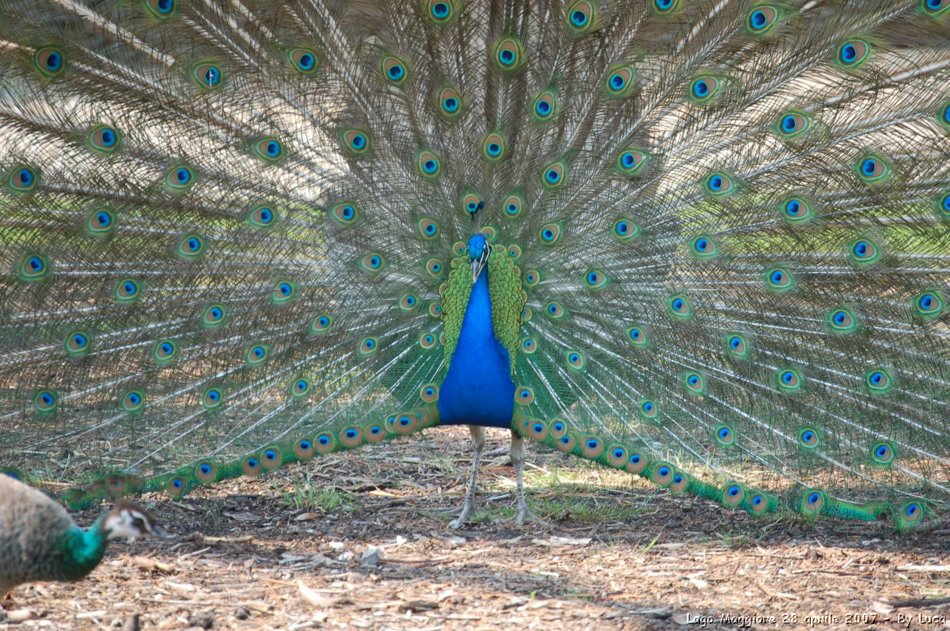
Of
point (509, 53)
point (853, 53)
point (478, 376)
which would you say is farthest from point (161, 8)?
point (853, 53)

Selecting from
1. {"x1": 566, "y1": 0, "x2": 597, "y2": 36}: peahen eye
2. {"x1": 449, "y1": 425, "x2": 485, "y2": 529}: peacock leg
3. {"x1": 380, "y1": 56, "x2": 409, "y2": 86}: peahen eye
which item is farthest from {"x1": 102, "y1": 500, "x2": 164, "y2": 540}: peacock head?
{"x1": 566, "y1": 0, "x2": 597, "y2": 36}: peahen eye

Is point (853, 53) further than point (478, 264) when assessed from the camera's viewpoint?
No

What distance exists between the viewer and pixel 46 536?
8.75ft

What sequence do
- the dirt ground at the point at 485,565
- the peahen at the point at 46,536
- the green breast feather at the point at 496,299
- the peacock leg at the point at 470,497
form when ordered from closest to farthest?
the peahen at the point at 46,536 → the dirt ground at the point at 485,565 → the green breast feather at the point at 496,299 → the peacock leg at the point at 470,497

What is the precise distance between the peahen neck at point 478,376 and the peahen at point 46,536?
1884 mm

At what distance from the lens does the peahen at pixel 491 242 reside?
416 centimetres

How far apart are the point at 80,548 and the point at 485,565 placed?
5.82 feet

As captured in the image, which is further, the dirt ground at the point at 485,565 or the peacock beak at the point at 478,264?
the peacock beak at the point at 478,264

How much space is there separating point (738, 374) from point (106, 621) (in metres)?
2.85

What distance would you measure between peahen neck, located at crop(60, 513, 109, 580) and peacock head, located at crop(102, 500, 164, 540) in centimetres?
3

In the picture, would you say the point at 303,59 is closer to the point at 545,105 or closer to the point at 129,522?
the point at 545,105

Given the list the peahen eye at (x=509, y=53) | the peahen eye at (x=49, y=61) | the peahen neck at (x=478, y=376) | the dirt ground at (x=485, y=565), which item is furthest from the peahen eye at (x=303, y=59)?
the dirt ground at (x=485, y=565)

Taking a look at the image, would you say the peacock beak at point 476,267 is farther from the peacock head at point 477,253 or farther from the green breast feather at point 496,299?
the green breast feather at point 496,299

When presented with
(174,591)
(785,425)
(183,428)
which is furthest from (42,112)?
(785,425)
